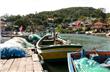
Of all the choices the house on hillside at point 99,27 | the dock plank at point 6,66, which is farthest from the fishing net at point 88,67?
the house on hillside at point 99,27

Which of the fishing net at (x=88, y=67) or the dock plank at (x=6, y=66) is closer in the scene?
the dock plank at (x=6, y=66)

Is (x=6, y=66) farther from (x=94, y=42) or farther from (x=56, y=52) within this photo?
(x=94, y=42)

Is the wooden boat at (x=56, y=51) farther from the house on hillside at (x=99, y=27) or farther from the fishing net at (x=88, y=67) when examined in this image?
the house on hillside at (x=99, y=27)

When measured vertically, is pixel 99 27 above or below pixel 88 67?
below

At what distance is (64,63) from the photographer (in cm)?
2539

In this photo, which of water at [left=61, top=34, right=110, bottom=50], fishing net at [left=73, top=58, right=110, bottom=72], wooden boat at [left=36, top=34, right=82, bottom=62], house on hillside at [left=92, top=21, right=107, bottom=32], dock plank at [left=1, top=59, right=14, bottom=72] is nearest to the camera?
dock plank at [left=1, top=59, right=14, bottom=72]

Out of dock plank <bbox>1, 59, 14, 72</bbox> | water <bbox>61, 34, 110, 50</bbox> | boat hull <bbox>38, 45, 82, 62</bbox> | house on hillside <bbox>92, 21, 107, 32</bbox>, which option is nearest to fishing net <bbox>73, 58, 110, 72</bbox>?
dock plank <bbox>1, 59, 14, 72</bbox>

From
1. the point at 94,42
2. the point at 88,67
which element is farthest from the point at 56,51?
the point at 94,42

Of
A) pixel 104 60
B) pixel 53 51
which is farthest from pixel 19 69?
pixel 53 51

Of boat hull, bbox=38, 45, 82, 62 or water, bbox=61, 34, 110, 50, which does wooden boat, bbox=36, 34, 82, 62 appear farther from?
water, bbox=61, 34, 110, 50

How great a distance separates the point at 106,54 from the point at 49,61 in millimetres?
5441

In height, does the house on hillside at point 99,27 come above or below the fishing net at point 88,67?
below

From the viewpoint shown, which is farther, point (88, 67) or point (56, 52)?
point (56, 52)

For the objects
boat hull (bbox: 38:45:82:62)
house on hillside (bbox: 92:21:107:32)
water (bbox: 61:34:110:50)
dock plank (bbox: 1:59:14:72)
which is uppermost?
dock plank (bbox: 1:59:14:72)
